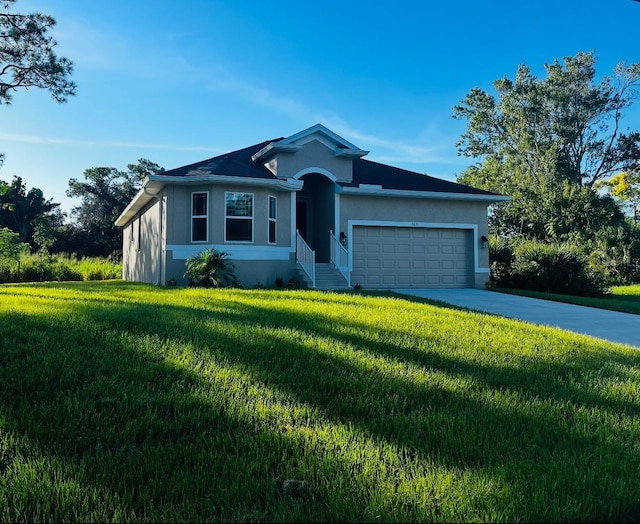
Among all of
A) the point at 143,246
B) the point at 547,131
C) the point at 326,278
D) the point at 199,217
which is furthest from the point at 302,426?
the point at 547,131

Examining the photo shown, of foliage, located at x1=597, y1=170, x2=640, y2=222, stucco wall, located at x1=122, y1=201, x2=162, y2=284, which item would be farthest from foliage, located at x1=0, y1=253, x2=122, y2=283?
foliage, located at x1=597, y1=170, x2=640, y2=222

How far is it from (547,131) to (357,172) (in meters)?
23.8

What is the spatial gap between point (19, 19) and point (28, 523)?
20.6 metres

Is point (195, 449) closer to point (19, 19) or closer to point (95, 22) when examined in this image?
point (95, 22)

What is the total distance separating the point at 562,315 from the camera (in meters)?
10.6

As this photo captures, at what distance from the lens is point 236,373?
4105 mm

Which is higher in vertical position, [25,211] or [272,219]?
[25,211]

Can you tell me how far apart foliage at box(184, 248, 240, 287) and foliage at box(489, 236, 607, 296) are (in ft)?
34.2

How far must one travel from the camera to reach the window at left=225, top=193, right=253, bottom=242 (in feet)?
47.5

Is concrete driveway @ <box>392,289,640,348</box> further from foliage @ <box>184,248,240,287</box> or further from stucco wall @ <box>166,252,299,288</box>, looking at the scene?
foliage @ <box>184,248,240,287</box>

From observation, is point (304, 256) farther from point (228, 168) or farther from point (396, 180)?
point (396, 180)

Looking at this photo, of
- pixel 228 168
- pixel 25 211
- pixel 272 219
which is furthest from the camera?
pixel 25 211

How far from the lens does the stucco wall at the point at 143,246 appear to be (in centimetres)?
1620

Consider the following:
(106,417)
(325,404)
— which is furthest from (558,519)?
(106,417)
